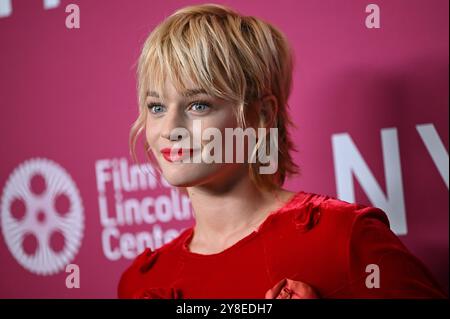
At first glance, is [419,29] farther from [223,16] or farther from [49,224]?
[49,224]

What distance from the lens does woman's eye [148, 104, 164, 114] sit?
3.75 feet

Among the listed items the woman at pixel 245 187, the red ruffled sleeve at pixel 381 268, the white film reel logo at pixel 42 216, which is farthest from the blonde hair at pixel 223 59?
the white film reel logo at pixel 42 216

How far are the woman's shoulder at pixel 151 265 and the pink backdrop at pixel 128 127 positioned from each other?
0.94 ft

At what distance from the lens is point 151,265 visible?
4.28 feet

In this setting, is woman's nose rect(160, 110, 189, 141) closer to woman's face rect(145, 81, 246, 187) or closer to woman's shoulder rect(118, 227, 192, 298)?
woman's face rect(145, 81, 246, 187)

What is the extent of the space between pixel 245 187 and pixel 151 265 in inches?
10.3

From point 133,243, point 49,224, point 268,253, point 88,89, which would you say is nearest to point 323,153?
point 268,253

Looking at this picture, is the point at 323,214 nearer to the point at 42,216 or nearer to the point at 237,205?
the point at 237,205

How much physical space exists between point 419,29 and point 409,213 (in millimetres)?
355

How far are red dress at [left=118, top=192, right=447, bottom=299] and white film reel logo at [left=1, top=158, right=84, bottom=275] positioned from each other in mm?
614

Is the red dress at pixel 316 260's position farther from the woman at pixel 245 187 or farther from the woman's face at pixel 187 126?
the woman's face at pixel 187 126

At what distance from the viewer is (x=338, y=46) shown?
1.41 meters

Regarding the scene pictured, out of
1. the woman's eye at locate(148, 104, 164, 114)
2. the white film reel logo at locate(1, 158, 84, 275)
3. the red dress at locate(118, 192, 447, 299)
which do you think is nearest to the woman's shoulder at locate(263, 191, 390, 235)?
the red dress at locate(118, 192, 447, 299)

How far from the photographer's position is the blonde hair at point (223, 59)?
1.10 meters
